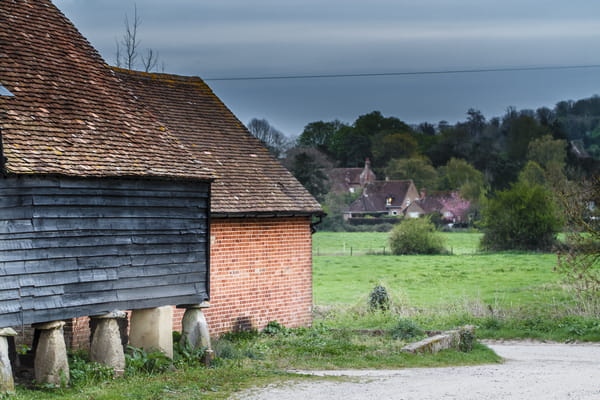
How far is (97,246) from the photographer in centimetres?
1333

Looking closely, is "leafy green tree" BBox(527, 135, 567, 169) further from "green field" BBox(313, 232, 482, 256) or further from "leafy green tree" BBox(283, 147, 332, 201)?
"leafy green tree" BBox(283, 147, 332, 201)

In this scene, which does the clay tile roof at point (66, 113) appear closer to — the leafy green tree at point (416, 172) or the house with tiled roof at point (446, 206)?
the house with tiled roof at point (446, 206)

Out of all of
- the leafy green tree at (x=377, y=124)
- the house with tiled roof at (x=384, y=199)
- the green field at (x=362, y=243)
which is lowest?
the green field at (x=362, y=243)

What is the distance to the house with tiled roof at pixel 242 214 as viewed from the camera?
776 inches

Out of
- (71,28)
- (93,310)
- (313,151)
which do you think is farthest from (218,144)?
(313,151)

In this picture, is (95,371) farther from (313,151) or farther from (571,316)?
(313,151)

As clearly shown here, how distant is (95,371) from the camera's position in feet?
43.3

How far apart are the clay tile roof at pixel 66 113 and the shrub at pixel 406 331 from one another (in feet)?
24.6

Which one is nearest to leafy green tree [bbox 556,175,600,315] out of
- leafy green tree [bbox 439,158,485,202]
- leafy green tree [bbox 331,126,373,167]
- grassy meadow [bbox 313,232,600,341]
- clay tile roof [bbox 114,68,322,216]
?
grassy meadow [bbox 313,232,600,341]

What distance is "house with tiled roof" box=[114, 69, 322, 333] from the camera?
19.7m

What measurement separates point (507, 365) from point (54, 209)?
367 inches

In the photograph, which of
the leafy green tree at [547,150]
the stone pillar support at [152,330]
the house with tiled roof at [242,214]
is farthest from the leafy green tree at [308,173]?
the stone pillar support at [152,330]

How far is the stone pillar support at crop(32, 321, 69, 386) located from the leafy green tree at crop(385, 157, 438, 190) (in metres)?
73.0

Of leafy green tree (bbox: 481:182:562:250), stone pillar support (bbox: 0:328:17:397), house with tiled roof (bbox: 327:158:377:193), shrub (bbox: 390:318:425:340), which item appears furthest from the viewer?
house with tiled roof (bbox: 327:158:377:193)
